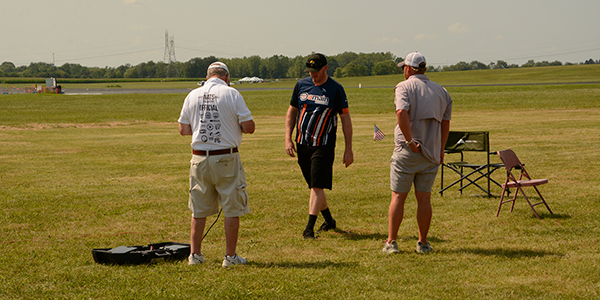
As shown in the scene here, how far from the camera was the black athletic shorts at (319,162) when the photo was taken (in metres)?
6.11

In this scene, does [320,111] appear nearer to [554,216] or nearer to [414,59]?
[414,59]

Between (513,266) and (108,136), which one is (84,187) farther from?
(108,136)

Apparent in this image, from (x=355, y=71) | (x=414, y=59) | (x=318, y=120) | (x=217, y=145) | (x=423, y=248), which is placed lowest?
(x=423, y=248)

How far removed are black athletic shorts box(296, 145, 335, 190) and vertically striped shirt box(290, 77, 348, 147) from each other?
0.25 ft

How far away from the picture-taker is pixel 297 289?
443 centimetres

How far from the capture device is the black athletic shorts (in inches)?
240

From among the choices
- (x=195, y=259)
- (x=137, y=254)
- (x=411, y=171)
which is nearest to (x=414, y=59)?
(x=411, y=171)

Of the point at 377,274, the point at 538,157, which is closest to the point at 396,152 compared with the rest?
the point at 377,274

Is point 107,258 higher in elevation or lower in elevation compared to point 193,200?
lower

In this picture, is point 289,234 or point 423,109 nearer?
point 423,109

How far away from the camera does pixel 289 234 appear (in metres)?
6.62

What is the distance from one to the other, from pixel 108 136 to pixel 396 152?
61.3ft

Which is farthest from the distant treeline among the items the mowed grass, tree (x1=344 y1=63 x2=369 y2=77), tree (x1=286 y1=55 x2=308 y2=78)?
the mowed grass

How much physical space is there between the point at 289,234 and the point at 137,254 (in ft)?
6.89
